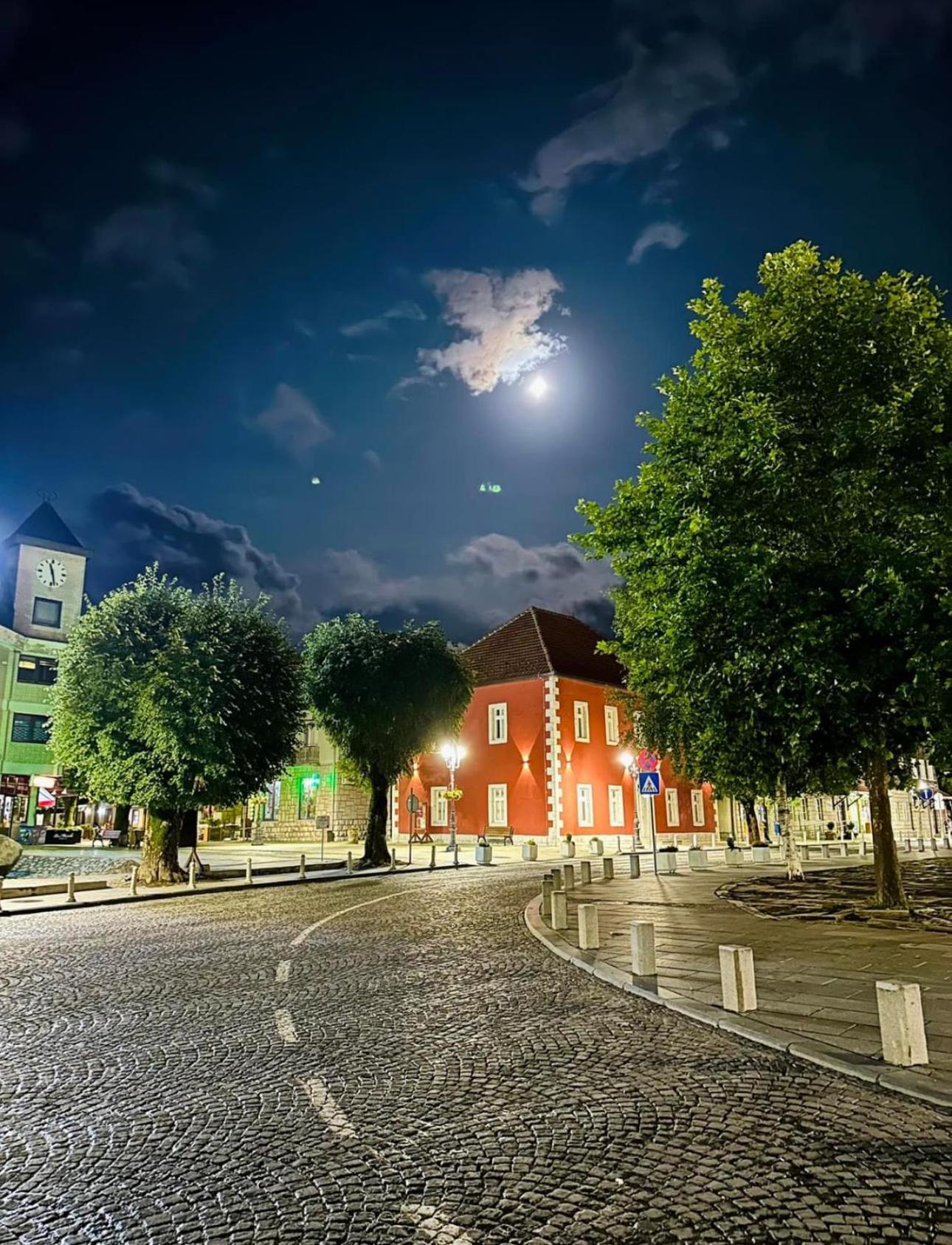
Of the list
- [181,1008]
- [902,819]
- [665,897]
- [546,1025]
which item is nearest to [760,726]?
[665,897]

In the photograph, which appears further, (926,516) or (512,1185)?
(926,516)

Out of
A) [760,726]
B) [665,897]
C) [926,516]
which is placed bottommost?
[665,897]

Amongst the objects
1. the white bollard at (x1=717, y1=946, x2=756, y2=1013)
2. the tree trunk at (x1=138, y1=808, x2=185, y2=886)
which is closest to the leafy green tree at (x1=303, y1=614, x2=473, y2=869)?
the tree trunk at (x1=138, y1=808, x2=185, y2=886)

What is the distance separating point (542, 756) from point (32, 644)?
31806 mm

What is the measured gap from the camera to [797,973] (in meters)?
9.46

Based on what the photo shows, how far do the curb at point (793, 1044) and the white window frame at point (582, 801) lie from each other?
3342cm

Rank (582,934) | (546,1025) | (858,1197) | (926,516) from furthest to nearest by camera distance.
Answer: (926,516) → (582,934) → (546,1025) → (858,1197)

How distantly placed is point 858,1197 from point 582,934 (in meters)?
7.57

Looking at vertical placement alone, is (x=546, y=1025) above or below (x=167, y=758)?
below

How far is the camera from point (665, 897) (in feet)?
60.4

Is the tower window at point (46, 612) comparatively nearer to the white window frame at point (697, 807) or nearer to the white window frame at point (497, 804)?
the white window frame at point (497, 804)

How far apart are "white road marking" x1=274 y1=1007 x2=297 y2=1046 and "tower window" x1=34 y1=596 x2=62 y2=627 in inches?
1983

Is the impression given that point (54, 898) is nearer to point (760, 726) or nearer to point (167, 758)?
point (167, 758)

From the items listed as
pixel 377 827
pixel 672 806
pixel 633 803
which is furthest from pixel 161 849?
pixel 672 806
